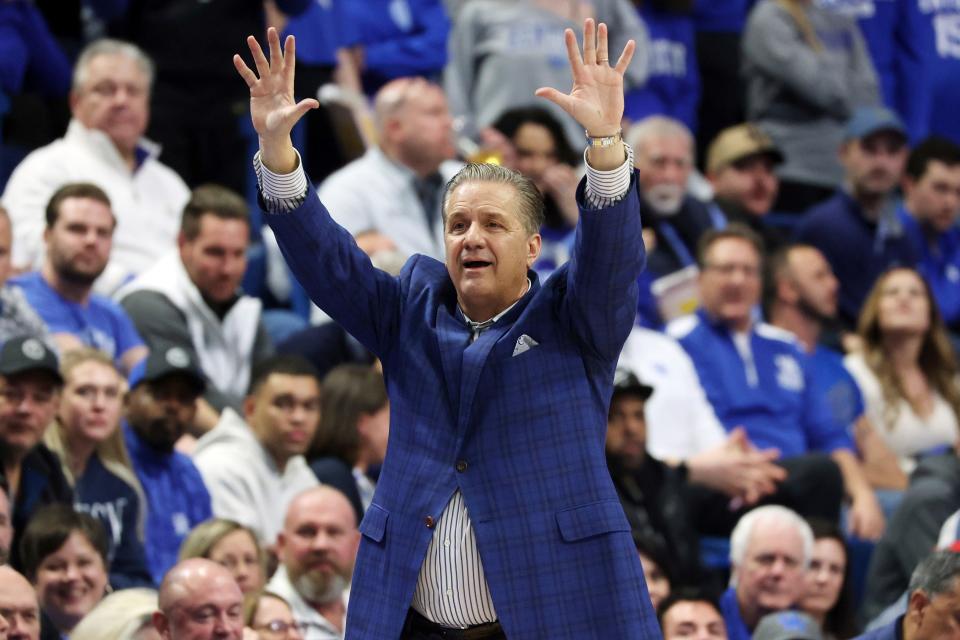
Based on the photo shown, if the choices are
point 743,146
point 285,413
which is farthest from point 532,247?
point 743,146

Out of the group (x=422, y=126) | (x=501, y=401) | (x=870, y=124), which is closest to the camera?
(x=501, y=401)

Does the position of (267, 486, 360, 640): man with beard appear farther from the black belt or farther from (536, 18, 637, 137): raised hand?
(536, 18, 637, 137): raised hand

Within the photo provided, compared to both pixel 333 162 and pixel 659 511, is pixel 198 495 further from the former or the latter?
pixel 333 162

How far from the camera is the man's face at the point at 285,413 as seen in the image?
666 centimetres

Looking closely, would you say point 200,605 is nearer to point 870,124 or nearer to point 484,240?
point 484,240

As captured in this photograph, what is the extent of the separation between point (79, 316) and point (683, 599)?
235 cm

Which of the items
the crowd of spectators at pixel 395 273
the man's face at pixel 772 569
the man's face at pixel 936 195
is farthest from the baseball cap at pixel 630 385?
the man's face at pixel 936 195

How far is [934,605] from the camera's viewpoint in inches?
187

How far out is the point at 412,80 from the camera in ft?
28.0

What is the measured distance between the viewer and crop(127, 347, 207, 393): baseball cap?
6.35 meters

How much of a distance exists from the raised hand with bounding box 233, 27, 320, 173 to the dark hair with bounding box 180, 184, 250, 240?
11.4 feet

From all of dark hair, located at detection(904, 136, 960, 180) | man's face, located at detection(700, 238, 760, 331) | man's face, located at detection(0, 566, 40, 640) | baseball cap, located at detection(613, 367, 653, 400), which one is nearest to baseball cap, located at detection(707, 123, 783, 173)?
dark hair, located at detection(904, 136, 960, 180)

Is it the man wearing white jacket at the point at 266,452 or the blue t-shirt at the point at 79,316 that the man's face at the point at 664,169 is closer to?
the man wearing white jacket at the point at 266,452

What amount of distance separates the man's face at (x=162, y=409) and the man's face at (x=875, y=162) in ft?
15.4
